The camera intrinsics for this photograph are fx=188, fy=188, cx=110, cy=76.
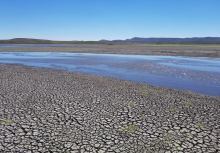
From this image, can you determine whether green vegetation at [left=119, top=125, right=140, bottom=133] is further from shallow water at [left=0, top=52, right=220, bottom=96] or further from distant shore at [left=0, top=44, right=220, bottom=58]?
distant shore at [left=0, top=44, right=220, bottom=58]

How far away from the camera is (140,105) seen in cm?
1008

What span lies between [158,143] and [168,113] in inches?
120

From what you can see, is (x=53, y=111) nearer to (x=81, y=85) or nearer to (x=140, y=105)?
(x=140, y=105)

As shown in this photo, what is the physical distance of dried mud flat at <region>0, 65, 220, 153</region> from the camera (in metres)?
6.06

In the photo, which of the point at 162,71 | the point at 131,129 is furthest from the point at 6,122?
the point at 162,71

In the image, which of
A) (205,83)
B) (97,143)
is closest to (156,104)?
(97,143)

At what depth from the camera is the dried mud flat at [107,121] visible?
606cm

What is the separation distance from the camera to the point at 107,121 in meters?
7.95

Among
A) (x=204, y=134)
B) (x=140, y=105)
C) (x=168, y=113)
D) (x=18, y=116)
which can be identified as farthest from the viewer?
(x=140, y=105)

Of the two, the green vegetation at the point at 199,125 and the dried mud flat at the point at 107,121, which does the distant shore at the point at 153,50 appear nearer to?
the dried mud flat at the point at 107,121

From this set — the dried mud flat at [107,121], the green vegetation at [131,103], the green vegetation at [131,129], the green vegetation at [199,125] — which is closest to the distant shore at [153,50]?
the dried mud flat at [107,121]

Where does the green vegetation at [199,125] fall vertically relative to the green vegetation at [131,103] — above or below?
below

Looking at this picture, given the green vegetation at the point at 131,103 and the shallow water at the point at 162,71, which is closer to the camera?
the green vegetation at the point at 131,103

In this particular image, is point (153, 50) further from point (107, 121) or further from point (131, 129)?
point (131, 129)
